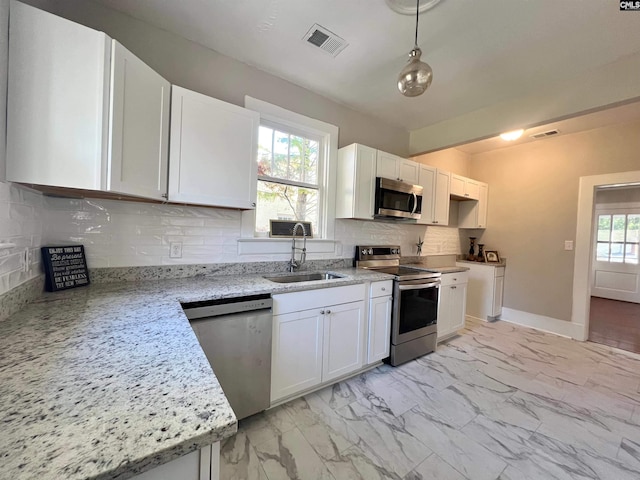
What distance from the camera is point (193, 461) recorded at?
56 cm

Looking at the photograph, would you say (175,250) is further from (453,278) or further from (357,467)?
(453,278)

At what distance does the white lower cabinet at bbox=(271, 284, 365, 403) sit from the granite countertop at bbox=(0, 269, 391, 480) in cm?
85

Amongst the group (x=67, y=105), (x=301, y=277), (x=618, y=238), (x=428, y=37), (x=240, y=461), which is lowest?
(x=240, y=461)

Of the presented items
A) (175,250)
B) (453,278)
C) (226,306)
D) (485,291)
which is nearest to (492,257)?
(485,291)

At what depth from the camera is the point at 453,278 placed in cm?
311

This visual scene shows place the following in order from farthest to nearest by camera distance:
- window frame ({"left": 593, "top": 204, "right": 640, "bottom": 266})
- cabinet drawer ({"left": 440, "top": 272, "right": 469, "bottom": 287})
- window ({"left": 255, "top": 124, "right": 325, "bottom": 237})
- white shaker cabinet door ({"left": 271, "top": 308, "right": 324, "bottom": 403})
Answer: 1. window frame ({"left": 593, "top": 204, "right": 640, "bottom": 266})
2. cabinet drawer ({"left": 440, "top": 272, "right": 469, "bottom": 287})
3. window ({"left": 255, "top": 124, "right": 325, "bottom": 237})
4. white shaker cabinet door ({"left": 271, "top": 308, "right": 324, "bottom": 403})

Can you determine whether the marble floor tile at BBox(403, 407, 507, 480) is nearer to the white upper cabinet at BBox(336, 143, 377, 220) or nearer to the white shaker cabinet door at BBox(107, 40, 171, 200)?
the white upper cabinet at BBox(336, 143, 377, 220)

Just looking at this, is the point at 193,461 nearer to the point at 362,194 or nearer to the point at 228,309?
the point at 228,309

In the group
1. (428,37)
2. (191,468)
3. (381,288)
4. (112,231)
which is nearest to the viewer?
(191,468)

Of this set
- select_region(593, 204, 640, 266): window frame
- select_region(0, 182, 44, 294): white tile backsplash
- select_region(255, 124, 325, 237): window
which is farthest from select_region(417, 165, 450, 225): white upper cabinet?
select_region(593, 204, 640, 266): window frame

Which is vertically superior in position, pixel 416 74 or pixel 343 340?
pixel 416 74

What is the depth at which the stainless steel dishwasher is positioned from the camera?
5.00 ft

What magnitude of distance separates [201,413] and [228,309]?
107 centimetres

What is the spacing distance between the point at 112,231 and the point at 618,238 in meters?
8.68
